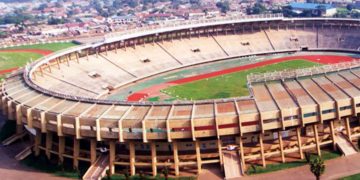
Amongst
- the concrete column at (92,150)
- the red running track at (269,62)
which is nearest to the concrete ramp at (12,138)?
the concrete column at (92,150)

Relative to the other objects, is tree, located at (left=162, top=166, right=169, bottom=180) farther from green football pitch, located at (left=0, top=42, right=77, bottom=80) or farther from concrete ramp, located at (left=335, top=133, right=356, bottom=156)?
green football pitch, located at (left=0, top=42, right=77, bottom=80)

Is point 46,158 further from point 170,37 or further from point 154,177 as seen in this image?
point 170,37

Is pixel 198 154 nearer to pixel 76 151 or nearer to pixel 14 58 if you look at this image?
pixel 76 151

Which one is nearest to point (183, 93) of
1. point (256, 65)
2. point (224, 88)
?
point (224, 88)

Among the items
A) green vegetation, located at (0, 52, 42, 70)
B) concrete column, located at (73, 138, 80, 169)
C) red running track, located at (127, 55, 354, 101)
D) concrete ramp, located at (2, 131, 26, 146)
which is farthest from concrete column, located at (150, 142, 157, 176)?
green vegetation, located at (0, 52, 42, 70)

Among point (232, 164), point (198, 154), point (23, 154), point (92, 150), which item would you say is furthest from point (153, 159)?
point (23, 154)

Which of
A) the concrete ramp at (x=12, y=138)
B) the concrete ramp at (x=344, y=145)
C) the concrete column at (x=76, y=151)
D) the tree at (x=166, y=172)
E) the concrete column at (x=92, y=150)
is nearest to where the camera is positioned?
the tree at (x=166, y=172)

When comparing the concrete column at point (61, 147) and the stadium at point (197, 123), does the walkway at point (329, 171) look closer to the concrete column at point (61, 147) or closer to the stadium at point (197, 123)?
the stadium at point (197, 123)
